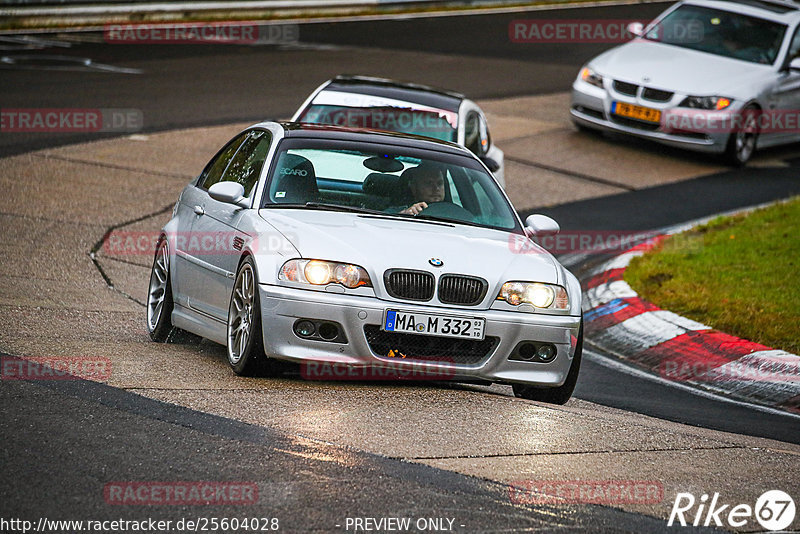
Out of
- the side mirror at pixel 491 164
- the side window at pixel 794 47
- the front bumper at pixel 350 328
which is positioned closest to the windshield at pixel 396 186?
the front bumper at pixel 350 328

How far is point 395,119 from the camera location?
12.7 metres

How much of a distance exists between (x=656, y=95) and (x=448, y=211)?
9.71 meters

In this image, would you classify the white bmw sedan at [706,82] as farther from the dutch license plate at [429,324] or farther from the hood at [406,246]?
the dutch license plate at [429,324]

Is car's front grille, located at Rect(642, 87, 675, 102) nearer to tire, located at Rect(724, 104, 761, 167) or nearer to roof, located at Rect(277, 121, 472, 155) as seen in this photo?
tire, located at Rect(724, 104, 761, 167)

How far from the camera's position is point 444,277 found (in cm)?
722

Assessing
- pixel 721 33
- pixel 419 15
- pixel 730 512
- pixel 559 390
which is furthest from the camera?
pixel 419 15

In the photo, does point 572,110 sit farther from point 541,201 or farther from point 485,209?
point 485,209

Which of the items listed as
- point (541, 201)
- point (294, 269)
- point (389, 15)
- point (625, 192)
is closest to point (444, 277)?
A: point (294, 269)

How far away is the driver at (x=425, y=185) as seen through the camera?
826 cm

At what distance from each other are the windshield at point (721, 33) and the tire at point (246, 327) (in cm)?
1238

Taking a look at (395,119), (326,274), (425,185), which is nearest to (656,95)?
(395,119)

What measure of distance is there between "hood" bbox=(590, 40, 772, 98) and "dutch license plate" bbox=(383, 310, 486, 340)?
35.4ft

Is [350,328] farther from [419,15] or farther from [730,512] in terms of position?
[419,15]

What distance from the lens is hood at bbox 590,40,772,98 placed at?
17.2 meters
